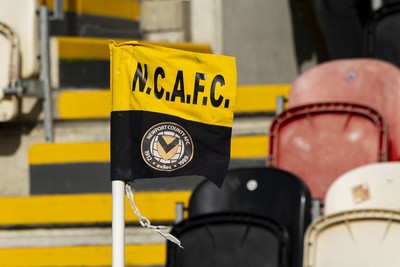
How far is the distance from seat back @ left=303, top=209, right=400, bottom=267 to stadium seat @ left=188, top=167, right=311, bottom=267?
0.54 feet

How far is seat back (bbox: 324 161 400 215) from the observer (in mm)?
4688

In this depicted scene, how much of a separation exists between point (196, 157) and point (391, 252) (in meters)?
0.96

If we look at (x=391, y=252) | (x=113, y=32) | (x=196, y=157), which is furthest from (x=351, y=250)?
(x=113, y=32)

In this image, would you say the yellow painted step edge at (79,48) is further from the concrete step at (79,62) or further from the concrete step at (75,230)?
the concrete step at (75,230)

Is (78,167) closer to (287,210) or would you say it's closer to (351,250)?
(287,210)

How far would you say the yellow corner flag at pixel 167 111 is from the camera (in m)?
3.61

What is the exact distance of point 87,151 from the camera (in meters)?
5.70

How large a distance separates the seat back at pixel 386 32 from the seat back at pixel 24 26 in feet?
4.97

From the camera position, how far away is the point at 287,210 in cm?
482

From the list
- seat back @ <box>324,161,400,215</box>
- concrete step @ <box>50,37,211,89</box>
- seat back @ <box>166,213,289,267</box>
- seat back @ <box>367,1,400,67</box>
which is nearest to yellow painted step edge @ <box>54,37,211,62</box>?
concrete step @ <box>50,37,211,89</box>

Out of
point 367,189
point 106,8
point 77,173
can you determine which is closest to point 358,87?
point 367,189

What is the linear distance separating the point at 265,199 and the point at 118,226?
139 centimetres

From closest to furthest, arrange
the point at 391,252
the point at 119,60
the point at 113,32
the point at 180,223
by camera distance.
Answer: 1. the point at 119,60
2. the point at 391,252
3. the point at 180,223
4. the point at 113,32

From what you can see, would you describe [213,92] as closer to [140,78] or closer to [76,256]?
[140,78]
